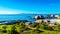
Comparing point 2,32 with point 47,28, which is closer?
point 2,32

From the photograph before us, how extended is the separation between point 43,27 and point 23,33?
11.6ft

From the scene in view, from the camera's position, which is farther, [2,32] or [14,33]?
[2,32]

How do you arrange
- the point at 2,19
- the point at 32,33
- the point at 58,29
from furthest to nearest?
the point at 2,19 → the point at 58,29 → the point at 32,33

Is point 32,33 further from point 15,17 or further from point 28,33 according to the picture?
point 15,17

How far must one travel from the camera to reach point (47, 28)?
15.2 meters

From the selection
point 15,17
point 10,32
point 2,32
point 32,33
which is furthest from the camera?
point 15,17

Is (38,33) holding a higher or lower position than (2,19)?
lower

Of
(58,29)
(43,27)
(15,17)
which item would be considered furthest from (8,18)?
(58,29)

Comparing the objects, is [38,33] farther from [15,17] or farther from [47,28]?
[15,17]

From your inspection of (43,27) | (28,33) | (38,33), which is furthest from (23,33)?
(43,27)

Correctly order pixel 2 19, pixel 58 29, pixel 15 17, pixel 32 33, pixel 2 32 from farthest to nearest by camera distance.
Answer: pixel 15 17 → pixel 2 19 → pixel 58 29 → pixel 2 32 → pixel 32 33

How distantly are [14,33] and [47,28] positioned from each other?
4912 mm

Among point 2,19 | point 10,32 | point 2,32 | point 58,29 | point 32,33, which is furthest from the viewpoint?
point 2,19

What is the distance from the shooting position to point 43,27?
604 inches
